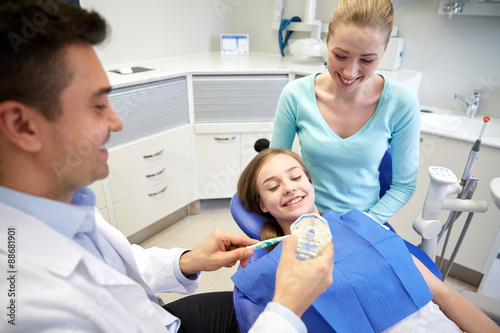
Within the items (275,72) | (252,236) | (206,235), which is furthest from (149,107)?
(252,236)

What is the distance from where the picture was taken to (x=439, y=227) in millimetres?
1285

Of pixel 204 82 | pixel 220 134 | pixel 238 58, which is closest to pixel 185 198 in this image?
pixel 220 134

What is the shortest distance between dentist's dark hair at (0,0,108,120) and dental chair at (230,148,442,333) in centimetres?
74

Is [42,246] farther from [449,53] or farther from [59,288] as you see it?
[449,53]

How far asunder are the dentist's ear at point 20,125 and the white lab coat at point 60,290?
0.44 feet

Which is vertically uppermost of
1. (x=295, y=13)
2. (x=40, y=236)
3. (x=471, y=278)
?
(x=295, y=13)

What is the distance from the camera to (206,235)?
252 centimetres

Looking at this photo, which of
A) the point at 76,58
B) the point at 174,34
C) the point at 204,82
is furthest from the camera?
the point at 174,34

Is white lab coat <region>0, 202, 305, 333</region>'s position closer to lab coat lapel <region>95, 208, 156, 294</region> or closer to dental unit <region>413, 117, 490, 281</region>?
lab coat lapel <region>95, 208, 156, 294</region>

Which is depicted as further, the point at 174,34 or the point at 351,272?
the point at 174,34

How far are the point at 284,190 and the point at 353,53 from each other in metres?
0.56

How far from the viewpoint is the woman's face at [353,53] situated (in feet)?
3.67

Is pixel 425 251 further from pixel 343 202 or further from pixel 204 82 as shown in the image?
pixel 204 82

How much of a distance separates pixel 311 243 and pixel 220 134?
176cm
